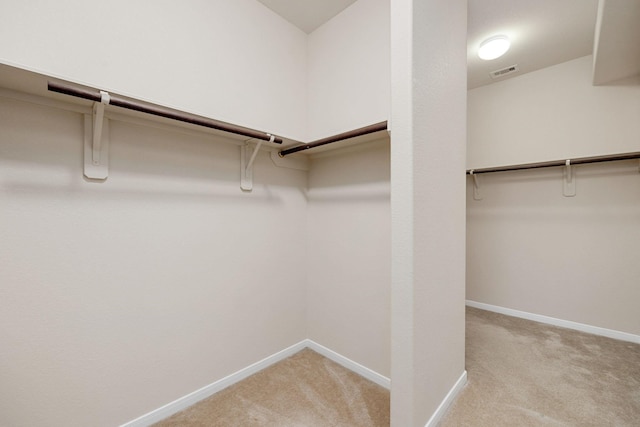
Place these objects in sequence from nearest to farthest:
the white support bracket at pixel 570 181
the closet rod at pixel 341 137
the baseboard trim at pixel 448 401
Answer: the baseboard trim at pixel 448 401 < the closet rod at pixel 341 137 < the white support bracket at pixel 570 181

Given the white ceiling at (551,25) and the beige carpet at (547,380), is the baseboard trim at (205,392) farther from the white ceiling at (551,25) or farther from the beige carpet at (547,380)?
the white ceiling at (551,25)

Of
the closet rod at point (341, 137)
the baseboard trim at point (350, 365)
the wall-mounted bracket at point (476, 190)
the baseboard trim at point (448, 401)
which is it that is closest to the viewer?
the baseboard trim at point (448, 401)

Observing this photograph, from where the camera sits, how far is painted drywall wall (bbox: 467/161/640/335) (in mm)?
2148

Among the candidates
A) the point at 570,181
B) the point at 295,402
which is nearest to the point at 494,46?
the point at 570,181

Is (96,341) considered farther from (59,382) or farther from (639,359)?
(639,359)

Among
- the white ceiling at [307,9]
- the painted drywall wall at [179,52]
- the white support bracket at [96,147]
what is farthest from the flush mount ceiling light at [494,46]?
the white support bracket at [96,147]

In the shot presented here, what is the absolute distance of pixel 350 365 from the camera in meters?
1.81

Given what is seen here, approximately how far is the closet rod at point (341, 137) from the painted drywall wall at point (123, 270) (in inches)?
8.5

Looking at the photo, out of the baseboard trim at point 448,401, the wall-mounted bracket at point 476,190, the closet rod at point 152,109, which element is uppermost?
the closet rod at point 152,109

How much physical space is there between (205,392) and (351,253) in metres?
1.25

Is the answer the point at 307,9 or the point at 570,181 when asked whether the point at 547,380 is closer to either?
the point at 570,181

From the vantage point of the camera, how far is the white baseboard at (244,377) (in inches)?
52.5

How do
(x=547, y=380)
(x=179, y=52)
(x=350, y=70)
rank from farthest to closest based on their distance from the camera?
(x=350, y=70)
(x=547, y=380)
(x=179, y=52)

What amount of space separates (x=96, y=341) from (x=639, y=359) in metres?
3.49
